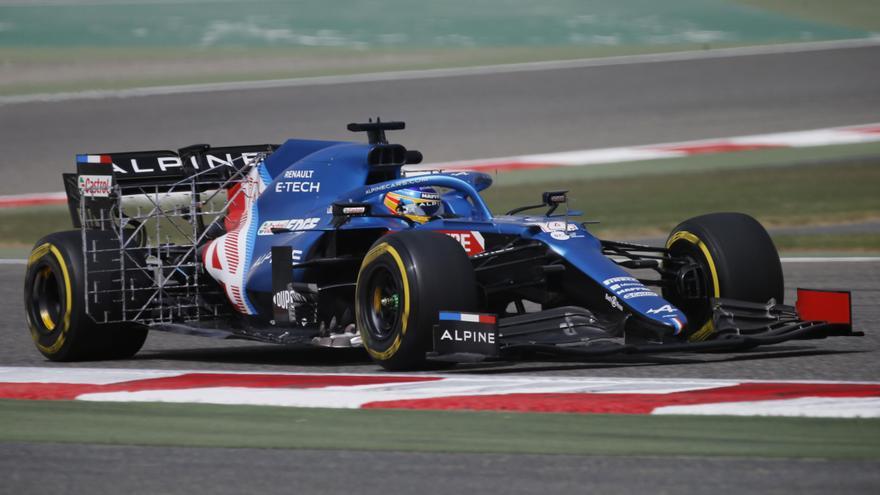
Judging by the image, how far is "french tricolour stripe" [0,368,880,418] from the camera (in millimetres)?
7121

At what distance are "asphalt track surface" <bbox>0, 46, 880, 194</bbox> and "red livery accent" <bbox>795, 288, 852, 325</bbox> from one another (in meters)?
13.9

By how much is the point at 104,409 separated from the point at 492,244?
2.67 meters

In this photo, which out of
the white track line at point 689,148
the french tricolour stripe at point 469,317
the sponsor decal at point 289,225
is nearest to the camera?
the french tricolour stripe at point 469,317

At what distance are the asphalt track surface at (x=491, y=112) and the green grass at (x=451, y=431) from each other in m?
15.6

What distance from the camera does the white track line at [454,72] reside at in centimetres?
2808

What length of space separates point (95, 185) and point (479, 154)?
42.9ft

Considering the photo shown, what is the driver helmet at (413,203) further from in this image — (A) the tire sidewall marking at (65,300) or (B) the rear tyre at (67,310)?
(A) the tire sidewall marking at (65,300)

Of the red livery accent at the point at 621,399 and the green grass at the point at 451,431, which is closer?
the green grass at the point at 451,431

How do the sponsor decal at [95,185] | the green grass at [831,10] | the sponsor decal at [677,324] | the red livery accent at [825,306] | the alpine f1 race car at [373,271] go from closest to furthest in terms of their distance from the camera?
the sponsor decal at [677,324] → the alpine f1 race car at [373,271] → the red livery accent at [825,306] → the sponsor decal at [95,185] → the green grass at [831,10]

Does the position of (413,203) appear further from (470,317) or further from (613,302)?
(613,302)

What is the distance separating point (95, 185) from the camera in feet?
34.8

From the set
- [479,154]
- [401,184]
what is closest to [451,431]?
[401,184]

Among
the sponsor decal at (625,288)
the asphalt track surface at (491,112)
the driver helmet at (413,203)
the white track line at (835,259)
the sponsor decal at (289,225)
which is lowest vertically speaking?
the sponsor decal at (625,288)

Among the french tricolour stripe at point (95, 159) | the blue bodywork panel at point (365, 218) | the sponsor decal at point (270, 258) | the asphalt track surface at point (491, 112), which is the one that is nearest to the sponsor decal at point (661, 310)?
the blue bodywork panel at point (365, 218)
